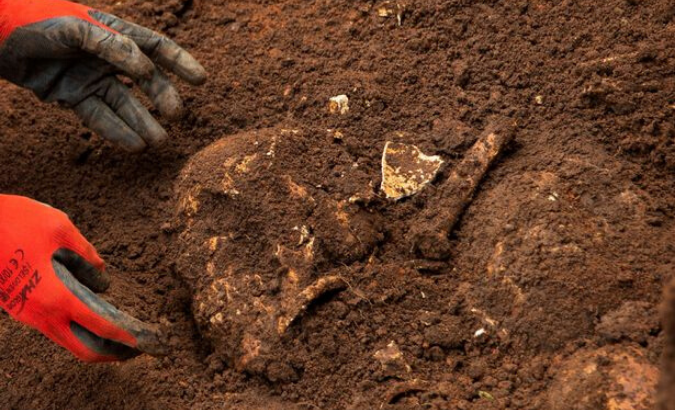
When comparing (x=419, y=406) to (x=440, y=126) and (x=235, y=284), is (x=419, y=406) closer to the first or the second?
(x=235, y=284)

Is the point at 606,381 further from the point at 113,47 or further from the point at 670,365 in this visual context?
the point at 113,47

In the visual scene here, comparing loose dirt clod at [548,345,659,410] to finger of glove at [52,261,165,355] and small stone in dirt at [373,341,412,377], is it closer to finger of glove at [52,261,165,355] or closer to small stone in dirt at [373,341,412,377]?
small stone in dirt at [373,341,412,377]

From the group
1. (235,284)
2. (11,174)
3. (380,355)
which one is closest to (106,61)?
(11,174)

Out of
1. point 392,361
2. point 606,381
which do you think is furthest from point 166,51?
point 606,381

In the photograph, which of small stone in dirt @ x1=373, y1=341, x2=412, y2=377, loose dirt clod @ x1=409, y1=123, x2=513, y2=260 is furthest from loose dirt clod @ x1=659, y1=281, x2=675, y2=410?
loose dirt clod @ x1=409, y1=123, x2=513, y2=260

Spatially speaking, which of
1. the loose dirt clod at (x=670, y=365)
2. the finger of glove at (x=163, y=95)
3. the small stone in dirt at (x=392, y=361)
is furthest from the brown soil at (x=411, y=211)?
the loose dirt clod at (x=670, y=365)
